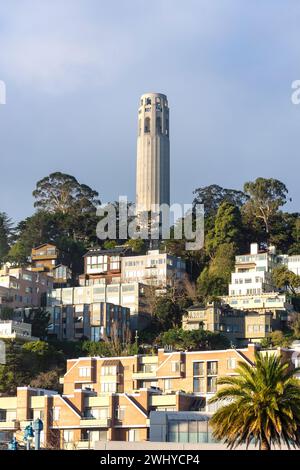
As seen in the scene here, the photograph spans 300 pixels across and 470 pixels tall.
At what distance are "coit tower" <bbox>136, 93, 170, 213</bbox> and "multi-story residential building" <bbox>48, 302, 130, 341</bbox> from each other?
4128 cm

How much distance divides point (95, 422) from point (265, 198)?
7310 centimetres

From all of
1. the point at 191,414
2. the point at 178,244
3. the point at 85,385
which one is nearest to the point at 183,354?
the point at 85,385

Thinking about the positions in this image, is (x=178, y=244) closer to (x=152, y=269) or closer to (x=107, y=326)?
(x=152, y=269)

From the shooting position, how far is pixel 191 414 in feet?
296

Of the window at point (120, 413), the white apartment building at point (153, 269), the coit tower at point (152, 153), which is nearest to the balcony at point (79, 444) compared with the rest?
the window at point (120, 413)

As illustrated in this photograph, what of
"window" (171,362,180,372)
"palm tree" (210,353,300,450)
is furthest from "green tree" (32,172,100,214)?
"palm tree" (210,353,300,450)

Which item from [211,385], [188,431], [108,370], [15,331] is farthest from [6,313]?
[188,431]

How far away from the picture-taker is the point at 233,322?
14425cm

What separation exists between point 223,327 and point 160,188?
5261cm

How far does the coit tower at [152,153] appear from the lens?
191950mm

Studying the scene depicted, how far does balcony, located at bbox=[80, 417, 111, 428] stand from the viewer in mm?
105750

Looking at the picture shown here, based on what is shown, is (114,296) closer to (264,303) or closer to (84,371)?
(264,303)

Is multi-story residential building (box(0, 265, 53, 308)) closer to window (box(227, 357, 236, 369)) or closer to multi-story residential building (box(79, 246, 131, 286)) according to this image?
multi-story residential building (box(79, 246, 131, 286))

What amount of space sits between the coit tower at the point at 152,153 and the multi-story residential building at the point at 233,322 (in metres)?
46.2
